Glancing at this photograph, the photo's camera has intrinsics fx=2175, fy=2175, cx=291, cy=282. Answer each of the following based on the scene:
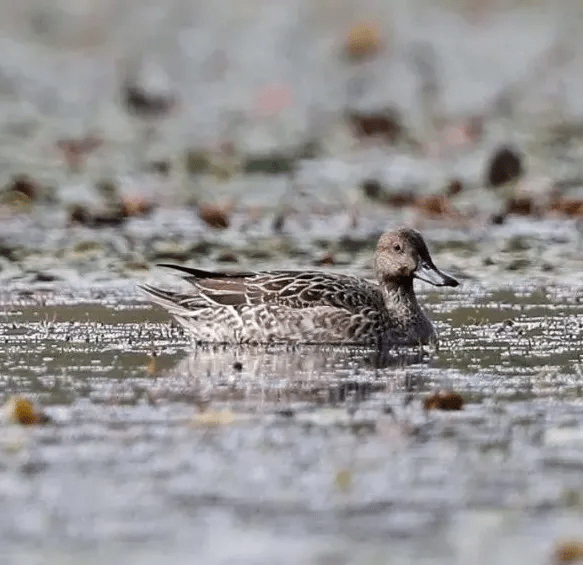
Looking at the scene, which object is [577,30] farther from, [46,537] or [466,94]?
[46,537]

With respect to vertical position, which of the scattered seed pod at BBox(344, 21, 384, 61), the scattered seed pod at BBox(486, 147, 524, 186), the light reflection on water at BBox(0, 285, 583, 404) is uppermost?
the scattered seed pod at BBox(344, 21, 384, 61)

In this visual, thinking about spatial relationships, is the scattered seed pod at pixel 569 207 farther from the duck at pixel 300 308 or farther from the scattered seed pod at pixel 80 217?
the duck at pixel 300 308

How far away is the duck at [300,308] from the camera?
1239 centimetres

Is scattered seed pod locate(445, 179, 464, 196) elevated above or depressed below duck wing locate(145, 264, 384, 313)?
above

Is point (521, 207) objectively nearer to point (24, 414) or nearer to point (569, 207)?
point (569, 207)

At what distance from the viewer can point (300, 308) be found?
41.0 feet

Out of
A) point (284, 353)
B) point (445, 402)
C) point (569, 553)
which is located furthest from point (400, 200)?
point (569, 553)

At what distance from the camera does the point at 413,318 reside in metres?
12.5

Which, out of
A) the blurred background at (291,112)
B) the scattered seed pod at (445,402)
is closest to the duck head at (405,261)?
the blurred background at (291,112)

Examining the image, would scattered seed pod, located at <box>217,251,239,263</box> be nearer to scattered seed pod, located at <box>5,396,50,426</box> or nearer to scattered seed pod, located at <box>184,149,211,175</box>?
scattered seed pod, located at <box>184,149,211,175</box>

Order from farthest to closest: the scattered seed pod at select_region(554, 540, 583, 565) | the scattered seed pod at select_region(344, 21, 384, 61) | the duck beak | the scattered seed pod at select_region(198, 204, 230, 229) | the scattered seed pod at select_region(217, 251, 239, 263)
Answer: the scattered seed pod at select_region(344, 21, 384, 61) < the scattered seed pod at select_region(198, 204, 230, 229) < the scattered seed pod at select_region(217, 251, 239, 263) < the duck beak < the scattered seed pod at select_region(554, 540, 583, 565)

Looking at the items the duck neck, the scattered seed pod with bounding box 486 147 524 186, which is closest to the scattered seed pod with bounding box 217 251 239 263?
the duck neck

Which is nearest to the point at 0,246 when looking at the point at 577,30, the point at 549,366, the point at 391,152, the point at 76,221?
the point at 76,221

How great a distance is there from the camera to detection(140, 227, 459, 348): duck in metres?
12.4
